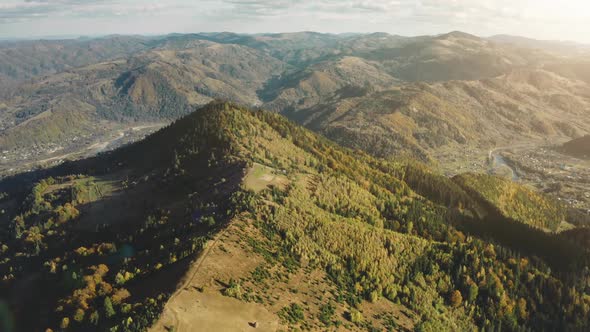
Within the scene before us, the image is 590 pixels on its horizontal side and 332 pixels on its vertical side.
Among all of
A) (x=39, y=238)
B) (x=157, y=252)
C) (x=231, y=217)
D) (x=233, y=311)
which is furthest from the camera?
(x=39, y=238)

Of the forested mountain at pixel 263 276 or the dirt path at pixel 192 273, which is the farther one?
the forested mountain at pixel 263 276

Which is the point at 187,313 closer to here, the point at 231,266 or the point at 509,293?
the point at 231,266

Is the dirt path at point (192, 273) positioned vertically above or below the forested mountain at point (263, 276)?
above

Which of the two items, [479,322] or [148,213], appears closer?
[479,322]

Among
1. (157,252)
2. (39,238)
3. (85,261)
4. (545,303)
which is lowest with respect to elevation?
(545,303)

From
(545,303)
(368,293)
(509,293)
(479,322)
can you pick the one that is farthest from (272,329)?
(545,303)

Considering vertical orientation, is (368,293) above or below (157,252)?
below

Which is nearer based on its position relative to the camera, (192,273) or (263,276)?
(192,273)

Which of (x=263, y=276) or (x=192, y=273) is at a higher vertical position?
(x=192, y=273)

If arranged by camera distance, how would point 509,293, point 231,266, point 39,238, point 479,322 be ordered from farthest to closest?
1. point 39,238
2. point 509,293
3. point 479,322
4. point 231,266

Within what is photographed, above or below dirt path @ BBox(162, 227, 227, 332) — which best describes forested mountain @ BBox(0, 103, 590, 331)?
below

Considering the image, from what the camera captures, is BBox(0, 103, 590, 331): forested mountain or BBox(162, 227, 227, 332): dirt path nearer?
BBox(162, 227, 227, 332): dirt path
